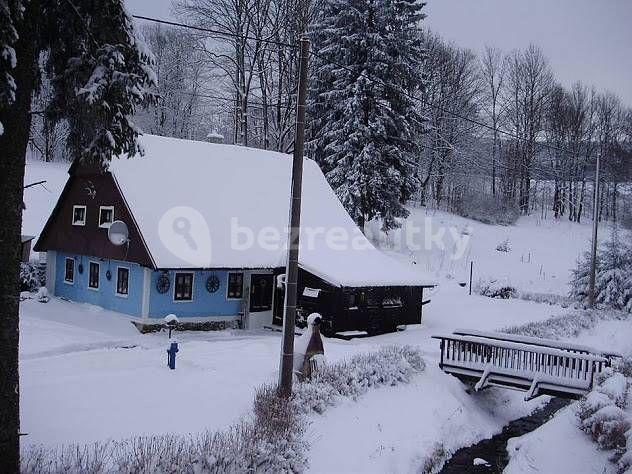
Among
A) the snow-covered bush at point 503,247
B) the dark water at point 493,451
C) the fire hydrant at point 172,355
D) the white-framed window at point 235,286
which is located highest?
the snow-covered bush at point 503,247

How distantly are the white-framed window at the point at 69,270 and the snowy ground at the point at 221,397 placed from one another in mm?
947

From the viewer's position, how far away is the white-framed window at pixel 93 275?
2256cm

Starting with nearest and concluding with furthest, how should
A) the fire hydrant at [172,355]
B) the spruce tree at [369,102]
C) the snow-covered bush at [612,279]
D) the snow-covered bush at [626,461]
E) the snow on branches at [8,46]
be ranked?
the snow on branches at [8,46], the snow-covered bush at [626,461], the fire hydrant at [172,355], the snow-covered bush at [612,279], the spruce tree at [369,102]

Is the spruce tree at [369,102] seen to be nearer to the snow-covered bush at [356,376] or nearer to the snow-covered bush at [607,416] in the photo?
the snow-covered bush at [356,376]

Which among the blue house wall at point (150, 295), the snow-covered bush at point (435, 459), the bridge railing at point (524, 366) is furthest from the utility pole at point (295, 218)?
the blue house wall at point (150, 295)

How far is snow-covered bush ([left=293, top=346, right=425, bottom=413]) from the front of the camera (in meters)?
12.0

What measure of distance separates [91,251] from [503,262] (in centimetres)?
2642

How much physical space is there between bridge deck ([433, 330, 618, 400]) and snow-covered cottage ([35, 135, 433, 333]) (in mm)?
5379

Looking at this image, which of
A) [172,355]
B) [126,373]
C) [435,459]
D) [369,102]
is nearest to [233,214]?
[172,355]

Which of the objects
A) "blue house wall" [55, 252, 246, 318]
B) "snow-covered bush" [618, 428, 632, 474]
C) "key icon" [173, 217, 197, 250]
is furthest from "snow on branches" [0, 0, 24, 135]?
"blue house wall" [55, 252, 246, 318]

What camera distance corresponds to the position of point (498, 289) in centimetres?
3206

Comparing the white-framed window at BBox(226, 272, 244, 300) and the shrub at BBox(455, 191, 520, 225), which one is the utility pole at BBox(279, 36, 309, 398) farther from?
the shrub at BBox(455, 191, 520, 225)

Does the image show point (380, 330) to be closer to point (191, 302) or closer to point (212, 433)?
point (191, 302)

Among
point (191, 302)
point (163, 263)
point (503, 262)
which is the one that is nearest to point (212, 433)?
point (163, 263)
